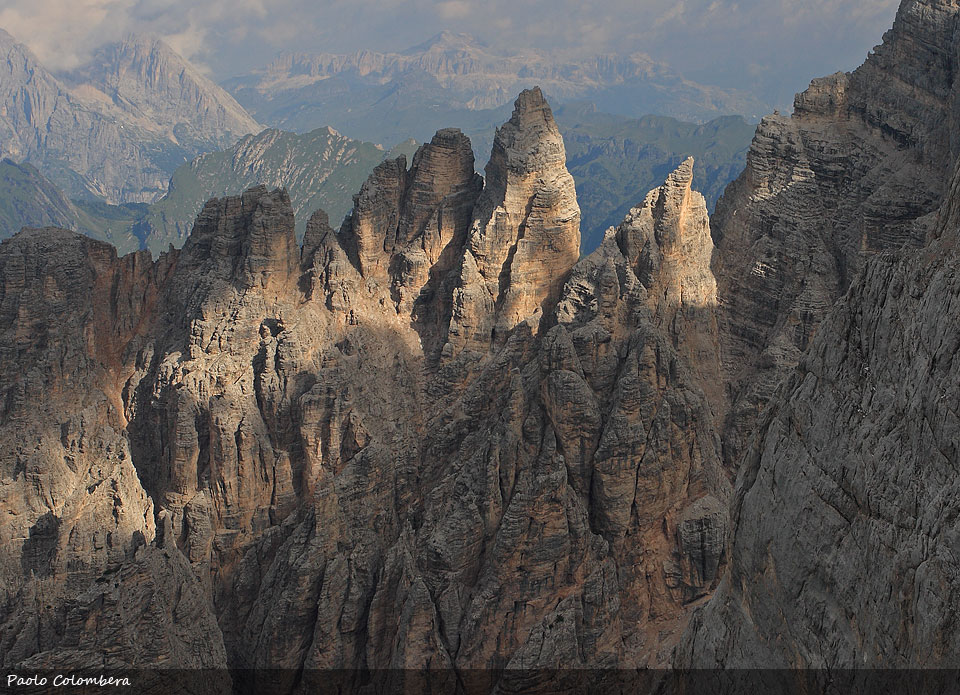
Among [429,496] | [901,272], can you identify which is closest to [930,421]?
[901,272]

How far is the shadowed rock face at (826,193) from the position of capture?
4050 centimetres

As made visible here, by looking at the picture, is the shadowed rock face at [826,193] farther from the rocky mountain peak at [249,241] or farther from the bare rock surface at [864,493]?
the bare rock surface at [864,493]

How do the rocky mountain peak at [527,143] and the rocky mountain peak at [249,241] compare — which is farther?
the rocky mountain peak at [249,241]

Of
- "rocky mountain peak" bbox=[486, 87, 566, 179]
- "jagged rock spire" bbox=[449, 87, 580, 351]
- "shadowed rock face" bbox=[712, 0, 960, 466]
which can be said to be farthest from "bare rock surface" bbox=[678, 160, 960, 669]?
"rocky mountain peak" bbox=[486, 87, 566, 179]

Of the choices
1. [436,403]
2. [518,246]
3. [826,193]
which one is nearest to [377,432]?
[436,403]

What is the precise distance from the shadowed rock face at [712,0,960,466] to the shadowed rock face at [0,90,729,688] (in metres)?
2.23

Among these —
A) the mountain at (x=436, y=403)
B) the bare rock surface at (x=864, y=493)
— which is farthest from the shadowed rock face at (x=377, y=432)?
the bare rock surface at (x=864, y=493)

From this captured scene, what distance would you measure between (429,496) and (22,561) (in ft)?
60.9

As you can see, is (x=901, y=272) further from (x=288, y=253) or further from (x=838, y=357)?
(x=288, y=253)

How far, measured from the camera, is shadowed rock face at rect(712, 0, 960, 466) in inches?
1594

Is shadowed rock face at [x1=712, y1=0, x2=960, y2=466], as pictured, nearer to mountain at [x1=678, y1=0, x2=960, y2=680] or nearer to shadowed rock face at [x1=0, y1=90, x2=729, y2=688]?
shadowed rock face at [x1=0, y1=90, x2=729, y2=688]

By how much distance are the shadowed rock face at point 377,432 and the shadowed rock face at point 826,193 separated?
7.32 ft

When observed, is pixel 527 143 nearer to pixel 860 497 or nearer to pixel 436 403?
pixel 436 403

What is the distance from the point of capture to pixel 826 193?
144ft
